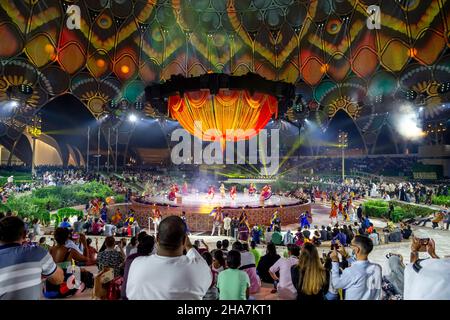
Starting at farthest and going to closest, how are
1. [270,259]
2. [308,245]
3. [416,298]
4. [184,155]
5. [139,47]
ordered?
[184,155] < [139,47] < [270,259] < [308,245] < [416,298]

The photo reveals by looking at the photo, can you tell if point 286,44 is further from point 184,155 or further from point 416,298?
point 416,298

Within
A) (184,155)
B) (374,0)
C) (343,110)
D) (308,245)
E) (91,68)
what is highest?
(374,0)

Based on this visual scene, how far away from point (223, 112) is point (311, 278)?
15.4m

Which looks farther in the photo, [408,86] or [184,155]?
[184,155]

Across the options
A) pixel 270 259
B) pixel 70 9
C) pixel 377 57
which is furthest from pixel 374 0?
pixel 270 259

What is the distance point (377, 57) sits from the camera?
33031mm

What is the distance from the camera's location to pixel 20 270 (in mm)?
2525

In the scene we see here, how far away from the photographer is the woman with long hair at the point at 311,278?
10.6ft

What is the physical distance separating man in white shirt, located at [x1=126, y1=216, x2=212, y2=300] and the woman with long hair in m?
1.39

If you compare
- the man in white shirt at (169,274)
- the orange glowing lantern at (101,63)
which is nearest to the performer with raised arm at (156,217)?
the man in white shirt at (169,274)

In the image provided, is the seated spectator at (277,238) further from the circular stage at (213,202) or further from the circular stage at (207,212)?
the circular stage at (213,202)

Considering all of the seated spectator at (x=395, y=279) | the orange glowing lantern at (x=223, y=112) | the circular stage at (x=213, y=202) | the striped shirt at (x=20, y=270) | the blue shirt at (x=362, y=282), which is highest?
the orange glowing lantern at (x=223, y=112)

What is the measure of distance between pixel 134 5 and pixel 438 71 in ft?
99.9

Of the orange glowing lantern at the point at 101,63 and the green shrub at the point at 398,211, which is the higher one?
the orange glowing lantern at the point at 101,63
